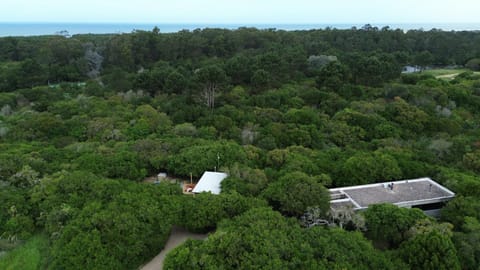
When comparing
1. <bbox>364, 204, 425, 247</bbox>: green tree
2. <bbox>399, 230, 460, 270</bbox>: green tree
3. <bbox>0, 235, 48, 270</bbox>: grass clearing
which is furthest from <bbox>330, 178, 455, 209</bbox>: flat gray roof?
<bbox>0, 235, 48, 270</bbox>: grass clearing

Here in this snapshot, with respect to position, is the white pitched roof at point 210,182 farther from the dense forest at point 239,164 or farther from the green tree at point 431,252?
the green tree at point 431,252

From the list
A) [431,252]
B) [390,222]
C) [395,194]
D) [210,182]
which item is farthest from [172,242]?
[395,194]

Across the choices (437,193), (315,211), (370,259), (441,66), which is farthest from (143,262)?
(441,66)

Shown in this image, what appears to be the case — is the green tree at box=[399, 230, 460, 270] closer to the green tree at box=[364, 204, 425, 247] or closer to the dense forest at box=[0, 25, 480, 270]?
the dense forest at box=[0, 25, 480, 270]

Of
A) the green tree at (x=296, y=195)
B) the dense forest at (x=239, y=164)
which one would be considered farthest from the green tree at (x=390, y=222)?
the green tree at (x=296, y=195)

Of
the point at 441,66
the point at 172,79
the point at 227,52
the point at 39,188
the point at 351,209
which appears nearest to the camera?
the point at 351,209

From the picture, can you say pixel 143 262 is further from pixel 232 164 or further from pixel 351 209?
pixel 351 209
